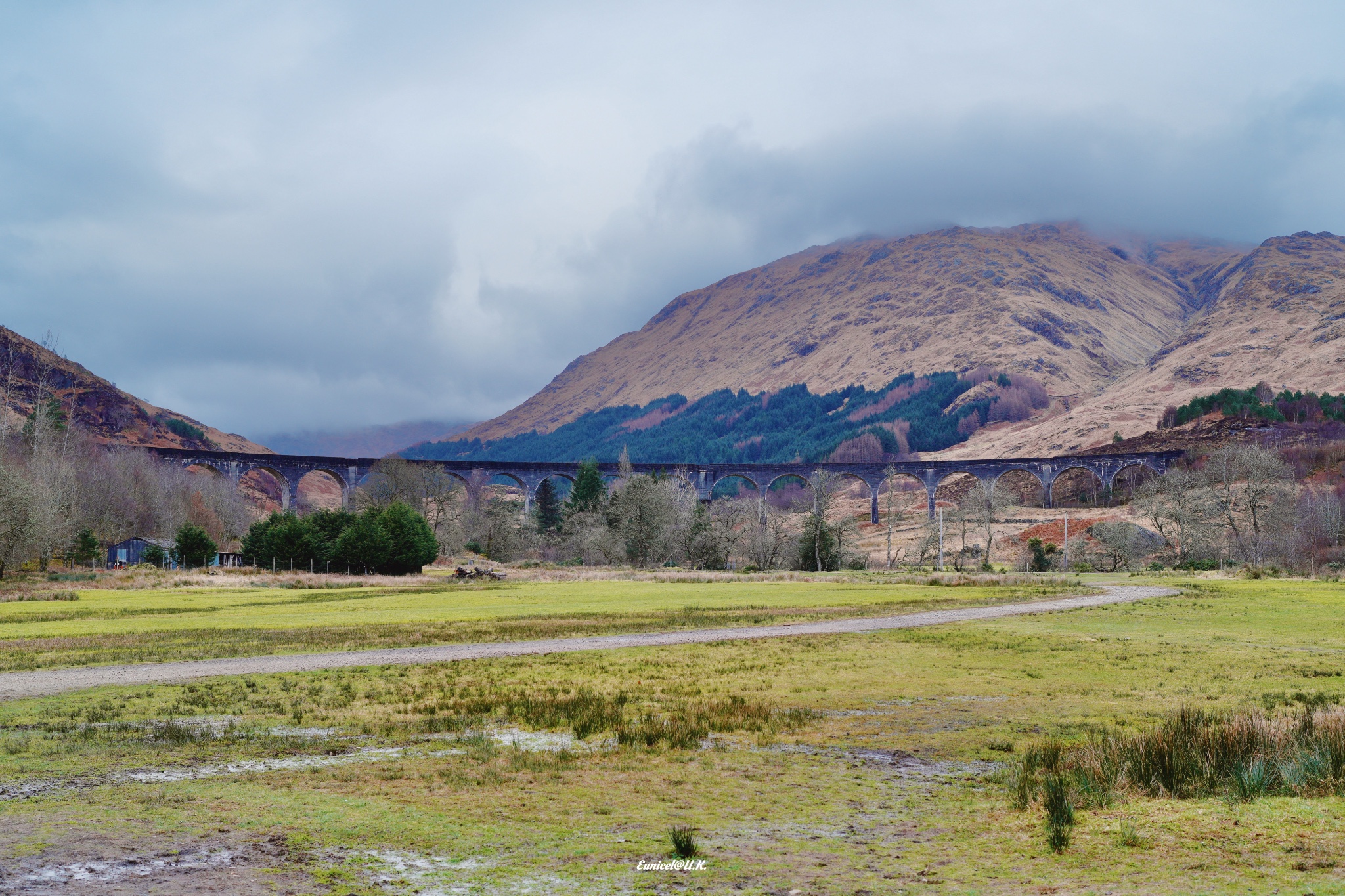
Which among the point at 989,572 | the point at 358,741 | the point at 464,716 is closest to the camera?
the point at 358,741

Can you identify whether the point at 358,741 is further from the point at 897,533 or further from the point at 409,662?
the point at 897,533

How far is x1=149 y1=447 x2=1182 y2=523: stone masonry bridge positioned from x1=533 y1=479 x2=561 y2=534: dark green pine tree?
7.81 metres

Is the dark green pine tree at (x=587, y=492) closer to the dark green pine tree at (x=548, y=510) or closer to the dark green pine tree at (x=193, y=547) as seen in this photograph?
the dark green pine tree at (x=548, y=510)

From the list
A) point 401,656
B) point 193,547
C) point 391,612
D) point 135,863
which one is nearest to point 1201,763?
point 135,863

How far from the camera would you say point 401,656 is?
74.0ft

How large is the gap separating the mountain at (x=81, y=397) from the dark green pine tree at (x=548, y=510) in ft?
240

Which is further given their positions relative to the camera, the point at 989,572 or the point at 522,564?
the point at 522,564

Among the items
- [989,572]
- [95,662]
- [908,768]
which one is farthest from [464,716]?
[989,572]

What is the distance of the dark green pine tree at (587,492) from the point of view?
110 m

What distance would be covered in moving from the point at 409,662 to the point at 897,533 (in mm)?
109570

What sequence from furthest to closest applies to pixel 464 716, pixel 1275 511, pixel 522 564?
pixel 522 564
pixel 1275 511
pixel 464 716

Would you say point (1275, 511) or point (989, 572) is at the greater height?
point (1275, 511)

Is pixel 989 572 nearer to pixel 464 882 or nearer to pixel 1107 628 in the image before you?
pixel 1107 628

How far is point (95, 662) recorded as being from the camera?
21094 mm
